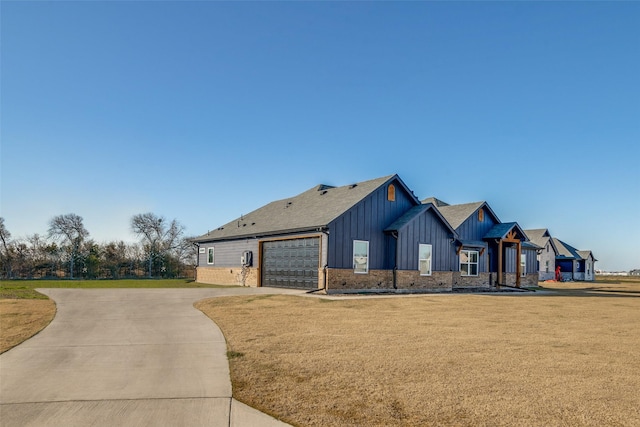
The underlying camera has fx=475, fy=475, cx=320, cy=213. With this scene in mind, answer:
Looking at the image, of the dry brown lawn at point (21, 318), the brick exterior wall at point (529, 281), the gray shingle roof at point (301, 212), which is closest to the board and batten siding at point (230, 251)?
the gray shingle roof at point (301, 212)

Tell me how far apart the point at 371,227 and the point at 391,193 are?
2.40 m

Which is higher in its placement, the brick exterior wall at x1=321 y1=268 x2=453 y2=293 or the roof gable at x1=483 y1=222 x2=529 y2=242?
the roof gable at x1=483 y1=222 x2=529 y2=242

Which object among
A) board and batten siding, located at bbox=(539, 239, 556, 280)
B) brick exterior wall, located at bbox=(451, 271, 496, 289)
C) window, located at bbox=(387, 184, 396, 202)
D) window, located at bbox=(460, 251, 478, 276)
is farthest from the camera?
board and batten siding, located at bbox=(539, 239, 556, 280)

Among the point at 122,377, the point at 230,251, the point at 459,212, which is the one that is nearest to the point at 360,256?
the point at 230,251

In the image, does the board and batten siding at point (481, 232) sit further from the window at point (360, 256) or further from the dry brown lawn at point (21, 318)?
the dry brown lawn at point (21, 318)

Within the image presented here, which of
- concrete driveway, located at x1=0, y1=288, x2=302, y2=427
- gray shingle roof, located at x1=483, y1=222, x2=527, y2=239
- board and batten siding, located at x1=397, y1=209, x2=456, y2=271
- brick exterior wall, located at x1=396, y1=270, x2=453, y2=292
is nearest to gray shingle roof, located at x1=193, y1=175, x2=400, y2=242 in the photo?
board and batten siding, located at x1=397, y1=209, x2=456, y2=271

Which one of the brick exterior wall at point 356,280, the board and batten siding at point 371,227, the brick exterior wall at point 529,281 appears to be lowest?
the brick exterior wall at point 529,281

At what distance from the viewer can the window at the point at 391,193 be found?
82.8 ft

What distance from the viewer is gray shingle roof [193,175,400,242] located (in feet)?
79.0

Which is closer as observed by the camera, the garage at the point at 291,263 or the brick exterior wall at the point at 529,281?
the garage at the point at 291,263

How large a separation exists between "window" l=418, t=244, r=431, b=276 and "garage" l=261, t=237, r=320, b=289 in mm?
6187

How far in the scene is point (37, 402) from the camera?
18.8ft

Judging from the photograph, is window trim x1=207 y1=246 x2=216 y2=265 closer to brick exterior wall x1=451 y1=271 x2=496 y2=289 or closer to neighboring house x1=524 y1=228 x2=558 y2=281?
brick exterior wall x1=451 y1=271 x2=496 y2=289

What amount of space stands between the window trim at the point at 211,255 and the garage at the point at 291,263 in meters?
7.56
